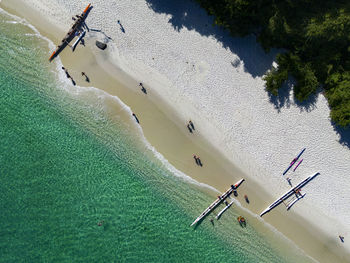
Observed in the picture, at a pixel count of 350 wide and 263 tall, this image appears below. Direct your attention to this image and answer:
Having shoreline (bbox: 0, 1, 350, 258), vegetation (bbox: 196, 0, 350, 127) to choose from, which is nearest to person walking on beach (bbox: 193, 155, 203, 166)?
shoreline (bbox: 0, 1, 350, 258)

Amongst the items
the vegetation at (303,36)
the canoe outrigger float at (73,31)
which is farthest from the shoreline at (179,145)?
the vegetation at (303,36)

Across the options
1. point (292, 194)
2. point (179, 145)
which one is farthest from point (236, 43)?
point (292, 194)

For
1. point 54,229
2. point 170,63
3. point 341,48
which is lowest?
point 54,229

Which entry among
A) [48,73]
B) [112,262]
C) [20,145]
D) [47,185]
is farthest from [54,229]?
[48,73]

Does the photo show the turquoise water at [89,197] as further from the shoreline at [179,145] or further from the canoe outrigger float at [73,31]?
the canoe outrigger float at [73,31]

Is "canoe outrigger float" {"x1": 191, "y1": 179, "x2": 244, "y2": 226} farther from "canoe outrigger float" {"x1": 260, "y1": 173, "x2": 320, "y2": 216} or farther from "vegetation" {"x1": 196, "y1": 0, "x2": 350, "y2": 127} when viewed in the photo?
"vegetation" {"x1": 196, "y1": 0, "x2": 350, "y2": 127}

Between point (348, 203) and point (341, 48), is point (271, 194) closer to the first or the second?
point (348, 203)
